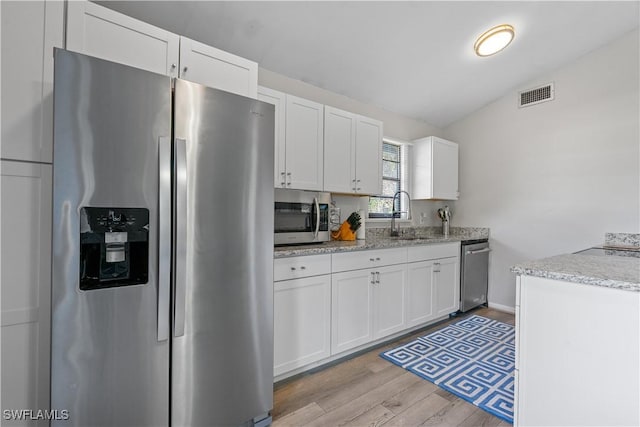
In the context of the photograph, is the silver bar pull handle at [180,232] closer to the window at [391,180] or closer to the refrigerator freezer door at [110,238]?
the refrigerator freezer door at [110,238]

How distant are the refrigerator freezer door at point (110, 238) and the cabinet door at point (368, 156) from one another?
Answer: 192 centimetres

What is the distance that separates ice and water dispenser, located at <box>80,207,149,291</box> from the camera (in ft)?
3.83

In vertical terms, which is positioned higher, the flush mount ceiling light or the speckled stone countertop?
the flush mount ceiling light

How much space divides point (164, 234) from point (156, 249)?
73 millimetres

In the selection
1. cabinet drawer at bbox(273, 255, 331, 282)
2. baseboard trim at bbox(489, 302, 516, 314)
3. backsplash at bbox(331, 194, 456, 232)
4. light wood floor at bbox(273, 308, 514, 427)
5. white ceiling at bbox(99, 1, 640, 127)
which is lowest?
light wood floor at bbox(273, 308, 514, 427)

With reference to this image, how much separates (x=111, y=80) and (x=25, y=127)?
476 mm

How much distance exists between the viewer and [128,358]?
1.25 metres

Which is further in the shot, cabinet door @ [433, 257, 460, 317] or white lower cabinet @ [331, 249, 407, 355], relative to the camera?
cabinet door @ [433, 257, 460, 317]

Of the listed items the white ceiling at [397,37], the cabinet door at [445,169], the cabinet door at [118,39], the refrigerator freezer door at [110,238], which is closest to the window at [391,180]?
the cabinet door at [445,169]

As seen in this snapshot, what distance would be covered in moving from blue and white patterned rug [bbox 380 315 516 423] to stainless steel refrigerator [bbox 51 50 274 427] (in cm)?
131

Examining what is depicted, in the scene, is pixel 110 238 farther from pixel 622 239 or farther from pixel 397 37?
pixel 622 239

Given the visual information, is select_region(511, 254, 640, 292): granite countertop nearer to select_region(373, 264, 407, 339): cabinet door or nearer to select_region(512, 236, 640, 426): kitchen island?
select_region(512, 236, 640, 426): kitchen island

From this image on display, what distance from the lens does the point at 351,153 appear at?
285 centimetres

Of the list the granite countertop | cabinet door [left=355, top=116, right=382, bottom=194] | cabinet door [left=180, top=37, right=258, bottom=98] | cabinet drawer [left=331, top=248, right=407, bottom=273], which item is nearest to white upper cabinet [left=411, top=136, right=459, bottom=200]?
cabinet door [left=355, top=116, right=382, bottom=194]
